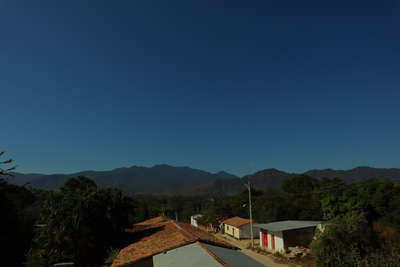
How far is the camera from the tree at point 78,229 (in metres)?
14.2

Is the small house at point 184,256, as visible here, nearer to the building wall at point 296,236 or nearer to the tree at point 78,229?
the tree at point 78,229

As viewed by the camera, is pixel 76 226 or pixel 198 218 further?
pixel 198 218

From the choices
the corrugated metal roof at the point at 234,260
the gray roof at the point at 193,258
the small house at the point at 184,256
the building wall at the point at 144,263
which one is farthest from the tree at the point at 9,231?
the corrugated metal roof at the point at 234,260

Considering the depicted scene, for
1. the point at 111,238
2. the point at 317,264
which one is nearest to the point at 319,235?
the point at 317,264

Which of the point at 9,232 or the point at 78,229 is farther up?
the point at 9,232

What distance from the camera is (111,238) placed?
15.9 m

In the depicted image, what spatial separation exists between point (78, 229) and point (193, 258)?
8867 millimetres

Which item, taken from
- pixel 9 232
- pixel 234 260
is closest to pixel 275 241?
pixel 234 260

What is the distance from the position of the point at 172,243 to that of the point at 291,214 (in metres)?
30.3

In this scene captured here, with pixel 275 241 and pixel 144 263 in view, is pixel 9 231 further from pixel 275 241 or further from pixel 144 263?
pixel 275 241

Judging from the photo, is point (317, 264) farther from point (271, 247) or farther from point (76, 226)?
point (76, 226)

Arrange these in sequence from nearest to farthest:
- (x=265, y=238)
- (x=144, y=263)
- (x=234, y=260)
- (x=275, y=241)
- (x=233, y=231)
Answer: (x=234, y=260) < (x=144, y=263) < (x=275, y=241) < (x=265, y=238) < (x=233, y=231)

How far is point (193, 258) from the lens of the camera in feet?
29.9

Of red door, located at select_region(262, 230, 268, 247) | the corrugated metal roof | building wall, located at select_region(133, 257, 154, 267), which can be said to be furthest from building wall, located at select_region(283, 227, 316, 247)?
building wall, located at select_region(133, 257, 154, 267)
